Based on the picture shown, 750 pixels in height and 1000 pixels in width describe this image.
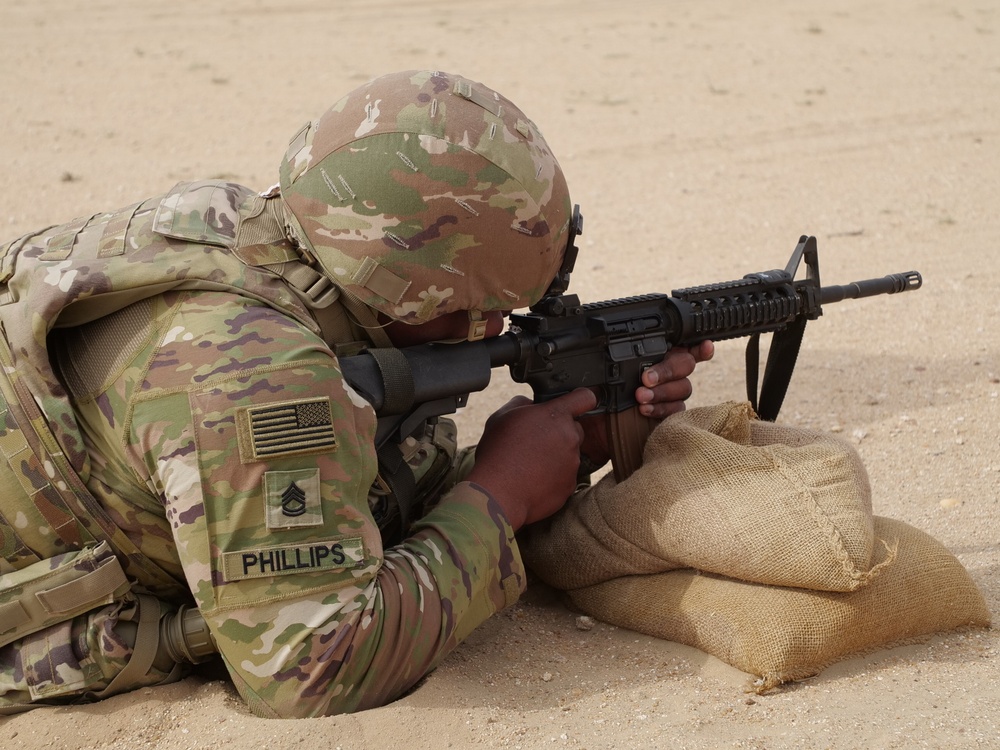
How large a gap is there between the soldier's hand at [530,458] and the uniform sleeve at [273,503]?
50cm

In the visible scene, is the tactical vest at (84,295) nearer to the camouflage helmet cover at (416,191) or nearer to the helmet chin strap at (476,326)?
the camouflage helmet cover at (416,191)

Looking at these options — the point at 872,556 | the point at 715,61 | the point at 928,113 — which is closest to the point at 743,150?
the point at 928,113

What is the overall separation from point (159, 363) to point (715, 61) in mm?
10082

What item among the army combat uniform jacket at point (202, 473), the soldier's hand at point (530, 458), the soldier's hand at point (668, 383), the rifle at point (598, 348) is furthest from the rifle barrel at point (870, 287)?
the army combat uniform jacket at point (202, 473)

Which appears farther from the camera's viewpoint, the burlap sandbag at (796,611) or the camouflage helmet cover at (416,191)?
the burlap sandbag at (796,611)

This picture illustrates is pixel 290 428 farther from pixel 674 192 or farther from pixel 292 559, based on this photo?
pixel 674 192

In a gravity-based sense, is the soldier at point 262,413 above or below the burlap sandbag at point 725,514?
above

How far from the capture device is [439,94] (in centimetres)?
264

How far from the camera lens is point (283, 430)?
231 cm

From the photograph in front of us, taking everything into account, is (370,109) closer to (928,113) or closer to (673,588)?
(673,588)

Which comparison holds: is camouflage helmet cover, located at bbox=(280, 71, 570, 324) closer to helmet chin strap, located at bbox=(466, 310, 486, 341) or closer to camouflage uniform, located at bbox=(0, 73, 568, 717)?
camouflage uniform, located at bbox=(0, 73, 568, 717)

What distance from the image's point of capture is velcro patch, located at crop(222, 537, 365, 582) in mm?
2301

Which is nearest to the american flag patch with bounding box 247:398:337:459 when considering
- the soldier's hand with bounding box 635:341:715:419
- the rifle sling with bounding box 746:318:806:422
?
the soldier's hand with bounding box 635:341:715:419

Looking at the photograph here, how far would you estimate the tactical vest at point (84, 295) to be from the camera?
2.40 meters
